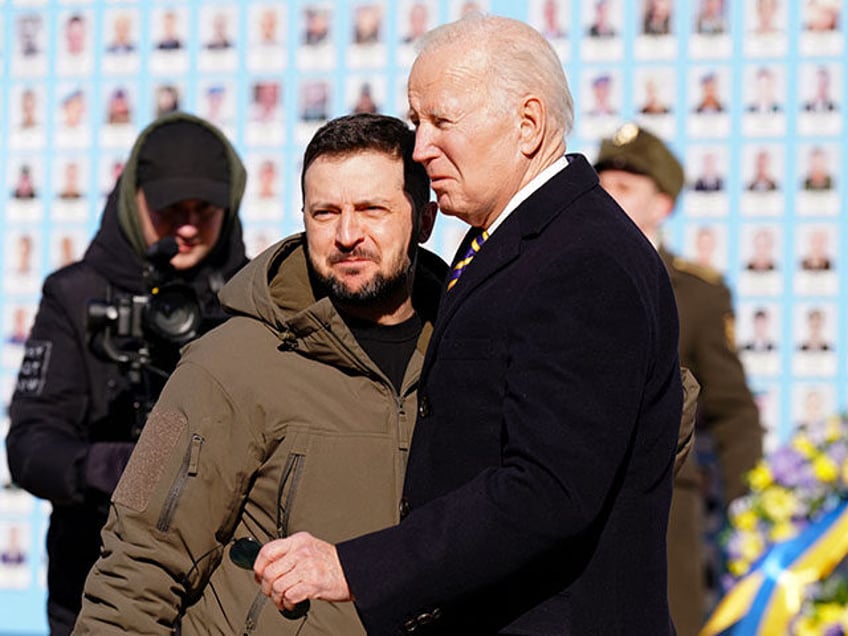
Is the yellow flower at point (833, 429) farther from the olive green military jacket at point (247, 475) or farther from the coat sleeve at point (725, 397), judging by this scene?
the olive green military jacket at point (247, 475)

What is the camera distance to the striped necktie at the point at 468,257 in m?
2.84

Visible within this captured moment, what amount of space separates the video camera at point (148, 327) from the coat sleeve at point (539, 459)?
141 cm

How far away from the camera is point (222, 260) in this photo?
427 centimetres

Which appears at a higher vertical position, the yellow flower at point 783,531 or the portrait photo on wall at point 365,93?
the portrait photo on wall at point 365,93

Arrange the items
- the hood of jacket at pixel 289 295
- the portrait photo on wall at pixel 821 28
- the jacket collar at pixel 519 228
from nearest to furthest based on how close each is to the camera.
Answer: the jacket collar at pixel 519 228 → the hood of jacket at pixel 289 295 → the portrait photo on wall at pixel 821 28

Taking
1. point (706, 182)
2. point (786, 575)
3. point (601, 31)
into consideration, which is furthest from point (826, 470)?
point (601, 31)

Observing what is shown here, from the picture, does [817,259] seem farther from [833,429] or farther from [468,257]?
[468,257]

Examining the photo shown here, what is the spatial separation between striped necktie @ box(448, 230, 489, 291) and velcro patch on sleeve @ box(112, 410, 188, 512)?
19.1 inches

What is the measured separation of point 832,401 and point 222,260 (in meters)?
2.19

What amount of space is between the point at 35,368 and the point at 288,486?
4.23 feet

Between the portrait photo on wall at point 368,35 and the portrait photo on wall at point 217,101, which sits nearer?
the portrait photo on wall at point 368,35

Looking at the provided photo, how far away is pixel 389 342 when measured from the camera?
3201 mm

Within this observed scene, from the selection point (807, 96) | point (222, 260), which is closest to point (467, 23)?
point (222, 260)

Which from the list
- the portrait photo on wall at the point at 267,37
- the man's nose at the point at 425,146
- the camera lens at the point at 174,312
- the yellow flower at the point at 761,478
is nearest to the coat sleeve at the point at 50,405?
the camera lens at the point at 174,312
